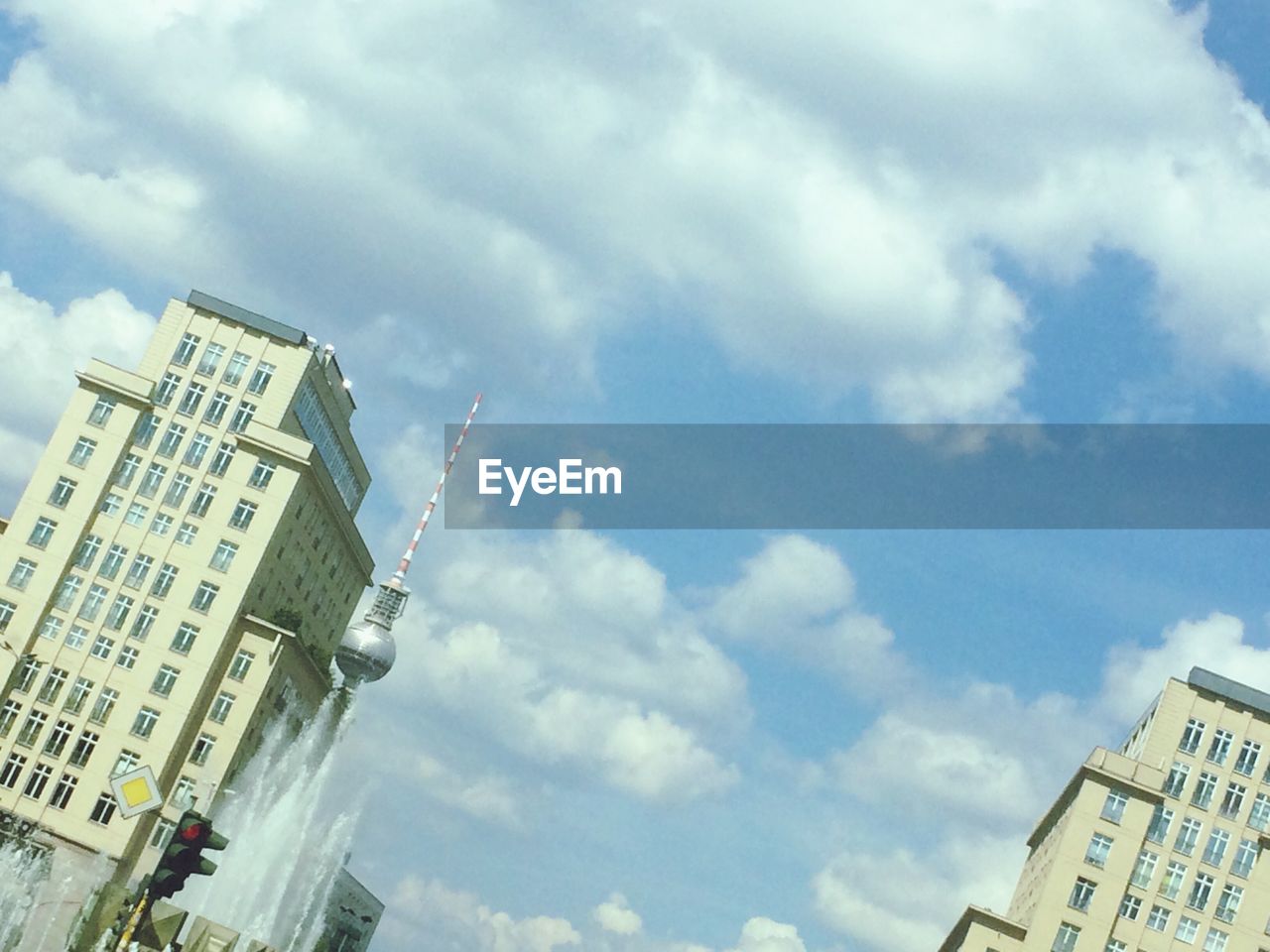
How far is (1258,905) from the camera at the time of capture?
79062 mm

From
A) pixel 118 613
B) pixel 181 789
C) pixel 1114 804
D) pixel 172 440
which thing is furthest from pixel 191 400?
pixel 1114 804

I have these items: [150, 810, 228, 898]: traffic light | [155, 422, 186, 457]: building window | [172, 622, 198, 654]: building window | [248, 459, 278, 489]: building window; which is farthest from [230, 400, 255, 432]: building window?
[150, 810, 228, 898]: traffic light

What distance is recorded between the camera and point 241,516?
275ft

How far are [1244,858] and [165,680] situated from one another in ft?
193

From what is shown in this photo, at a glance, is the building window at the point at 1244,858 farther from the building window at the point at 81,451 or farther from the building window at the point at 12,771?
the building window at the point at 81,451

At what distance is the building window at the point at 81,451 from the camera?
82875 mm

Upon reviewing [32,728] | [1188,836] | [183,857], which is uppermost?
[1188,836]

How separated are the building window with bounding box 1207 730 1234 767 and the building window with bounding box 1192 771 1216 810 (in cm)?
88

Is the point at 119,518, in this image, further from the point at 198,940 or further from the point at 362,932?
the point at 362,932

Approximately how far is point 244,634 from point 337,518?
1356 cm

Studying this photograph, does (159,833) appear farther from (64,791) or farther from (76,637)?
(76,637)

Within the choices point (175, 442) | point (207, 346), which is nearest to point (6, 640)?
point (175, 442)

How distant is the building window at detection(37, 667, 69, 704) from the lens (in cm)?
8044

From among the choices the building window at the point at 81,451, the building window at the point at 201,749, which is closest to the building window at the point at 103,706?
the building window at the point at 201,749
